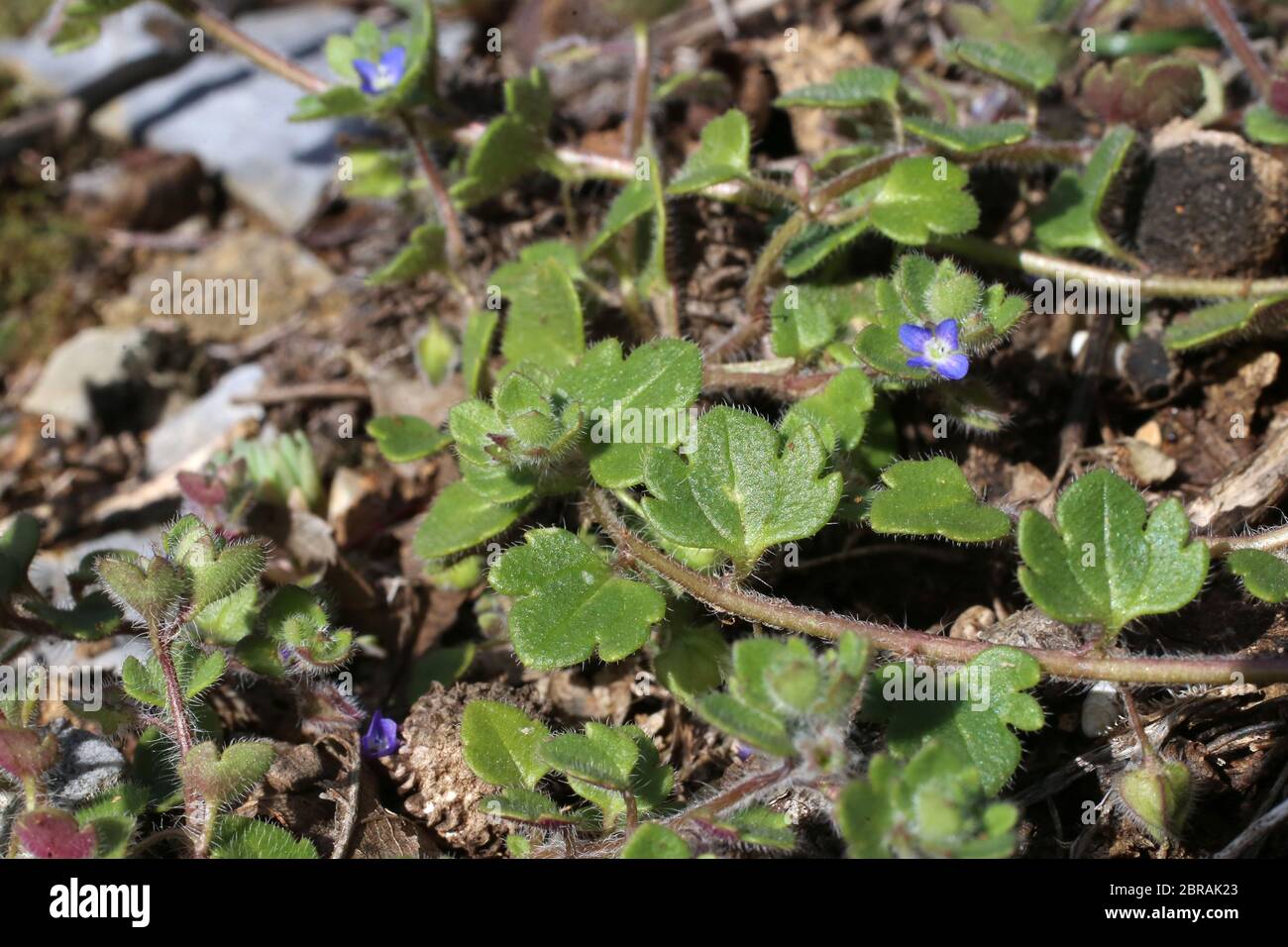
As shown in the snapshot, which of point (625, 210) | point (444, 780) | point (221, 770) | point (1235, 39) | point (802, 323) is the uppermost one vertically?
point (1235, 39)

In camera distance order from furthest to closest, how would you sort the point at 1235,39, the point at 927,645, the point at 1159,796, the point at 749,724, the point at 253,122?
the point at 253,122
the point at 1235,39
the point at 927,645
the point at 1159,796
the point at 749,724

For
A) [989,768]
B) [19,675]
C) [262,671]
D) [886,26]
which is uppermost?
[886,26]

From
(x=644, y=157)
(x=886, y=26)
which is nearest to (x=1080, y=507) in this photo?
(x=644, y=157)

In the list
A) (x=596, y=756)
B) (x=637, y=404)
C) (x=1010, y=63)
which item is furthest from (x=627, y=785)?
(x=1010, y=63)

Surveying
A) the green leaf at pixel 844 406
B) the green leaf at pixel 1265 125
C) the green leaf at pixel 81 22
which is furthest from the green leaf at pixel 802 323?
the green leaf at pixel 81 22

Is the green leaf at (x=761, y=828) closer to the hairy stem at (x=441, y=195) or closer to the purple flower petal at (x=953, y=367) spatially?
the purple flower petal at (x=953, y=367)

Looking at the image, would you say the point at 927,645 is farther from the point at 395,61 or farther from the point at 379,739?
the point at 395,61
